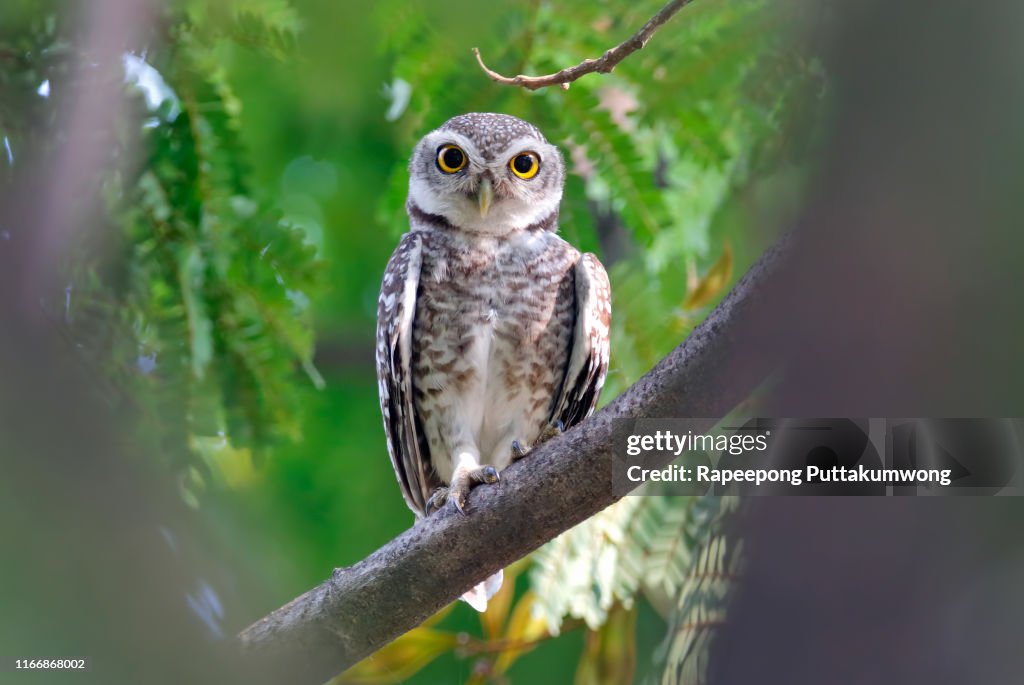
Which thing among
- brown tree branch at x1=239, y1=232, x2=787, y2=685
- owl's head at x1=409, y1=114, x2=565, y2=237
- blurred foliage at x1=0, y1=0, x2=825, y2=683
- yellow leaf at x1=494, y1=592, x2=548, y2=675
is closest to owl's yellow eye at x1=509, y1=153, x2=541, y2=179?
owl's head at x1=409, y1=114, x2=565, y2=237

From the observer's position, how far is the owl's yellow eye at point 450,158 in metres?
3.14

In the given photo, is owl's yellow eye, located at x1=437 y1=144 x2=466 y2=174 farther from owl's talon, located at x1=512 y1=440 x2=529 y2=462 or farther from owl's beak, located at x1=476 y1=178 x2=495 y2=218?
owl's talon, located at x1=512 y1=440 x2=529 y2=462

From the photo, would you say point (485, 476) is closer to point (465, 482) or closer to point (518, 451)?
point (465, 482)

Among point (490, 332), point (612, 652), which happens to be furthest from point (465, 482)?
point (612, 652)

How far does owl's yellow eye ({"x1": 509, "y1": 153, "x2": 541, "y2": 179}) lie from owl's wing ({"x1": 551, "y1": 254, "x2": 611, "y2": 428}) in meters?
0.31

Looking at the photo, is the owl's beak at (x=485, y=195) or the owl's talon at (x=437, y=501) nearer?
the owl's talon at (x=437, y=501)

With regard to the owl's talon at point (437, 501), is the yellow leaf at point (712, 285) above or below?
above

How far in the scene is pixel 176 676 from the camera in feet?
4.72

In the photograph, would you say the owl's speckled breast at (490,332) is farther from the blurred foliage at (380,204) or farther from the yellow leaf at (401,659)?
the yellow leaf at (401,659)

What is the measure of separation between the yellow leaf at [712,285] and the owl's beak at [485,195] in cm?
72

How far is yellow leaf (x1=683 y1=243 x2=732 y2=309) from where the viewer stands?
3.26 metres

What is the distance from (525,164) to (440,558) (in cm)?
130

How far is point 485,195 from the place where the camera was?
10.2 feet

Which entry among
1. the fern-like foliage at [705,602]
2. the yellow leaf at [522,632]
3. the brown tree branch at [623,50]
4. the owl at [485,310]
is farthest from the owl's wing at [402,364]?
the fern-like foliage at [705,602]
